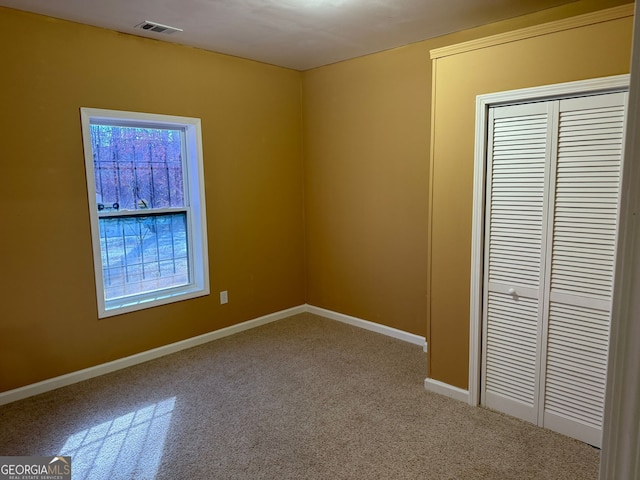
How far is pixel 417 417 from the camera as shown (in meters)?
2.64

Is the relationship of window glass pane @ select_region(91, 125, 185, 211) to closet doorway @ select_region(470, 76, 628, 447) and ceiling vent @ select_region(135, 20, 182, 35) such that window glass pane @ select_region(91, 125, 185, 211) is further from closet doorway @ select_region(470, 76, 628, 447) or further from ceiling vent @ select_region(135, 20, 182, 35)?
closet doorway @ select_region(470, 76, 628, 447)

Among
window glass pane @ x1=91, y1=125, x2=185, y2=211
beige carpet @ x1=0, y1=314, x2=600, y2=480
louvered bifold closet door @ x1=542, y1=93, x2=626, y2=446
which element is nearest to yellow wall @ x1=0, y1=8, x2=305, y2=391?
window glass pane @ x1=91, y1=125, x2=185, y2=211

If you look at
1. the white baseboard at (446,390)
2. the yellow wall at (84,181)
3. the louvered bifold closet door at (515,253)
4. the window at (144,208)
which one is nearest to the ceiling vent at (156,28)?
the yellow wall at (84,181)

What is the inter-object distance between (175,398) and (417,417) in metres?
1.63

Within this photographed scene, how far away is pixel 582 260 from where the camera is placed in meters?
2.29

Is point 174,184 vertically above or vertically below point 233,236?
above

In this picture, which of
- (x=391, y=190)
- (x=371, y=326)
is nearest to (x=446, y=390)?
(x=371, y=326)

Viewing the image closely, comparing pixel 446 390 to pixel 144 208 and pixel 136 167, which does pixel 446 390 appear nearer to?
pixel 144 208

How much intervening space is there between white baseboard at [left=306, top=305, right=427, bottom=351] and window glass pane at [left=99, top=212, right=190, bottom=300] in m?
1.48

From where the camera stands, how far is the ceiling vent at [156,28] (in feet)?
9.84

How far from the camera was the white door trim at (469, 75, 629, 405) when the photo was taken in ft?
7.31

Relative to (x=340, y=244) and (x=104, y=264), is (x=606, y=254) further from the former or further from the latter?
(x=104, y=264)

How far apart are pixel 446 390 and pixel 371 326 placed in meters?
1.31

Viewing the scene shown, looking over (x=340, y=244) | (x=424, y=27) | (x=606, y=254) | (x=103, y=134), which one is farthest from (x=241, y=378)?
(x=424, y=27)
